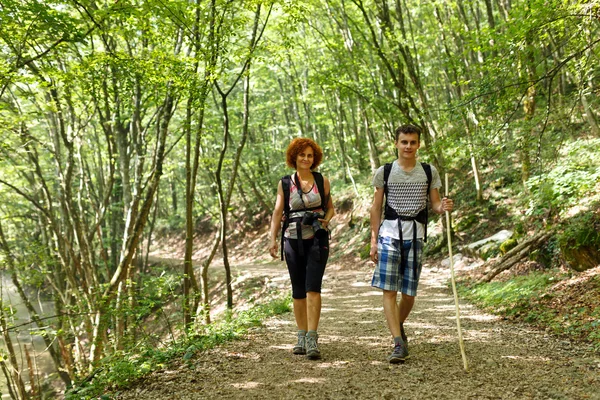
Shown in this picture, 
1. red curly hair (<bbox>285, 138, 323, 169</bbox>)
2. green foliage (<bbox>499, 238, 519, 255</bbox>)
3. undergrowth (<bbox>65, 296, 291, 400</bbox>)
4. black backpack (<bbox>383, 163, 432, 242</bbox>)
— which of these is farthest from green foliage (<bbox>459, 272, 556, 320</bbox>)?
undergrowth (<bbox>65, 296, 291, 400</bbox>)

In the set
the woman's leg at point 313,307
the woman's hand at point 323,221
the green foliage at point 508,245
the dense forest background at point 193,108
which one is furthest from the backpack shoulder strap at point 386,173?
the green foliage at point 508,245

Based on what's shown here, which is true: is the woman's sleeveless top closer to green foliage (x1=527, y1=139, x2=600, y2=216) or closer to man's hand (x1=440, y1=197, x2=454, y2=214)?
man's hand (x1=440, y1=197, x2=454, y2=214)

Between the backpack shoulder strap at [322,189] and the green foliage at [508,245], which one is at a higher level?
the backpack shoulder strap at [322,189]

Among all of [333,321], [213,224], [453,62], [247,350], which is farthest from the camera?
[213,224]

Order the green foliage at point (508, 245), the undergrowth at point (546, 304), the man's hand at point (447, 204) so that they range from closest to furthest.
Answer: the man's hand at point (447, 204) < the undergrowth at point (546, 304) < the green foliage at point (508, 245)

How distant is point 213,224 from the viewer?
2873cm

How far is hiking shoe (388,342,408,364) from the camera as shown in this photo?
3.84 metres

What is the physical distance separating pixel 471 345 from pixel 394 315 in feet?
3.50

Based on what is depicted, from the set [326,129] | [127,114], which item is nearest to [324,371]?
[127,114]

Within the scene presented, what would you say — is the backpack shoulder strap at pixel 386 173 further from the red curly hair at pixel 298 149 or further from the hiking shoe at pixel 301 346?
the hiking shoe at pixel 301 346

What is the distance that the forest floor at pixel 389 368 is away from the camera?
322 centimetres

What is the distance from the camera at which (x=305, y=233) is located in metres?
4.20

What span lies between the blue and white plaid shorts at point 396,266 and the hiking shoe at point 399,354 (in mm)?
468

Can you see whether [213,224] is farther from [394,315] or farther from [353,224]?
[394,315]
